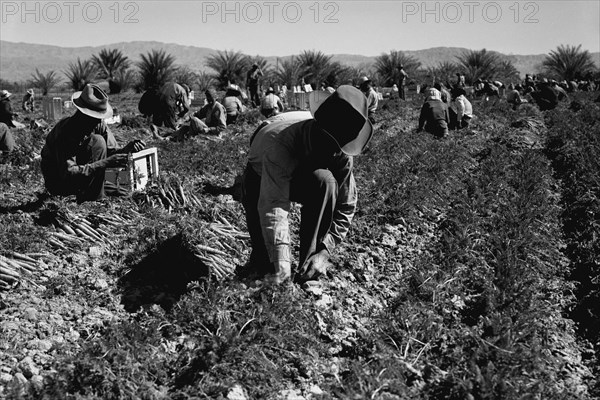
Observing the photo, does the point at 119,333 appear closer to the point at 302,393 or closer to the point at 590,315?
the point at 302,393

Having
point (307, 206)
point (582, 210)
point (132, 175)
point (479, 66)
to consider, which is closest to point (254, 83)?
point (582, 210)

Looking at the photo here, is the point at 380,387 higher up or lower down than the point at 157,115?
lower down

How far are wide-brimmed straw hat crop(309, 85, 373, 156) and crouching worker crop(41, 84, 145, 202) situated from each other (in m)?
2.43

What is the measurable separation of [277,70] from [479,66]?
1056 centimetres

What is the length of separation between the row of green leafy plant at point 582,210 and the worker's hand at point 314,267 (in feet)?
5.29

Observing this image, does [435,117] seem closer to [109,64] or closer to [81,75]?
[81,75]

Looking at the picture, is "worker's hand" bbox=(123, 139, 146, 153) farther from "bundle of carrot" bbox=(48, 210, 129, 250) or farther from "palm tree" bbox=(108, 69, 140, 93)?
"palm tree" bbox=(108, 69, 140, 93)

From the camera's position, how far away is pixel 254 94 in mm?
18000

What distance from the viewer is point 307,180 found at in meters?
3.81

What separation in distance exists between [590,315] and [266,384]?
7.74ft

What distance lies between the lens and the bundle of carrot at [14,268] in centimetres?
391

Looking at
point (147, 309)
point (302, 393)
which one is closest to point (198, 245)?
point (147, 309)

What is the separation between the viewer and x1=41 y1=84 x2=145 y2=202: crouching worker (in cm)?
529

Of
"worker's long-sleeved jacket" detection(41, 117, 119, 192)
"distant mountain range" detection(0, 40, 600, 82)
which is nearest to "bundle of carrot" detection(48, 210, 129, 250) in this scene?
"worker's long-sleeved jacket" detection(41, 117, 119, 192)
